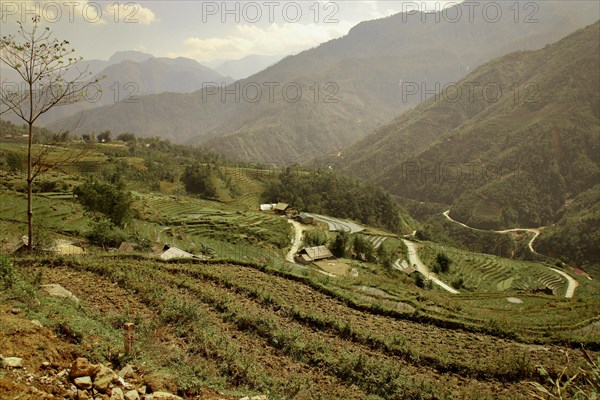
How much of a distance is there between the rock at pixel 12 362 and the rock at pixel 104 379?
3.93ft

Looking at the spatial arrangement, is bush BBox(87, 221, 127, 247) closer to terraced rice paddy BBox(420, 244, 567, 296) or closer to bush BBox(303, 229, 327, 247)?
bush BBox(303, 229, 327, 247)

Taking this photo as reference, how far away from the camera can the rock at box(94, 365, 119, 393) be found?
6312 mm

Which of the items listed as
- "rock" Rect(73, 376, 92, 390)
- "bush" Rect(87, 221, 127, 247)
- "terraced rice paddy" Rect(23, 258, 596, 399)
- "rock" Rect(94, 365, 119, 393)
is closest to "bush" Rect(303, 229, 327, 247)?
"bush" Rect(87, 221, 127, 247)

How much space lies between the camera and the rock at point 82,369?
6.44 m

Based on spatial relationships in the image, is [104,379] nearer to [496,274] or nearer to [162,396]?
[162,396]

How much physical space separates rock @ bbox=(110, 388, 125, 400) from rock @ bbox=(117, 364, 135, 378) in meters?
0.78

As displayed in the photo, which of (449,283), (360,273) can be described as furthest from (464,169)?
(360,273)

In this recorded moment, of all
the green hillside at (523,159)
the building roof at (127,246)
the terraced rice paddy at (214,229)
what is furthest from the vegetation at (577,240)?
the building roof at (127,246)

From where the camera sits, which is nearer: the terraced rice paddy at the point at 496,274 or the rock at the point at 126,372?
the rock at the point at 126,372

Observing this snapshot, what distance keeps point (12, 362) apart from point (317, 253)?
44030mm

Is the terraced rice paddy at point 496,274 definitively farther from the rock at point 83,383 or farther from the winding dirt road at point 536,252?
the rock at point 83,383

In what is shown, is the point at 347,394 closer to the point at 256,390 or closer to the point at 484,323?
the point at 256,390

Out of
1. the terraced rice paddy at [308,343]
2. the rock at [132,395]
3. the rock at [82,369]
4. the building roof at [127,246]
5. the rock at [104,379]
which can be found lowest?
the building roof at [127,246]

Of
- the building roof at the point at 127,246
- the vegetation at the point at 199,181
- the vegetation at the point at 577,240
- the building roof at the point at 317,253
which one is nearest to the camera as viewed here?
the building roof at the point at 127,246
